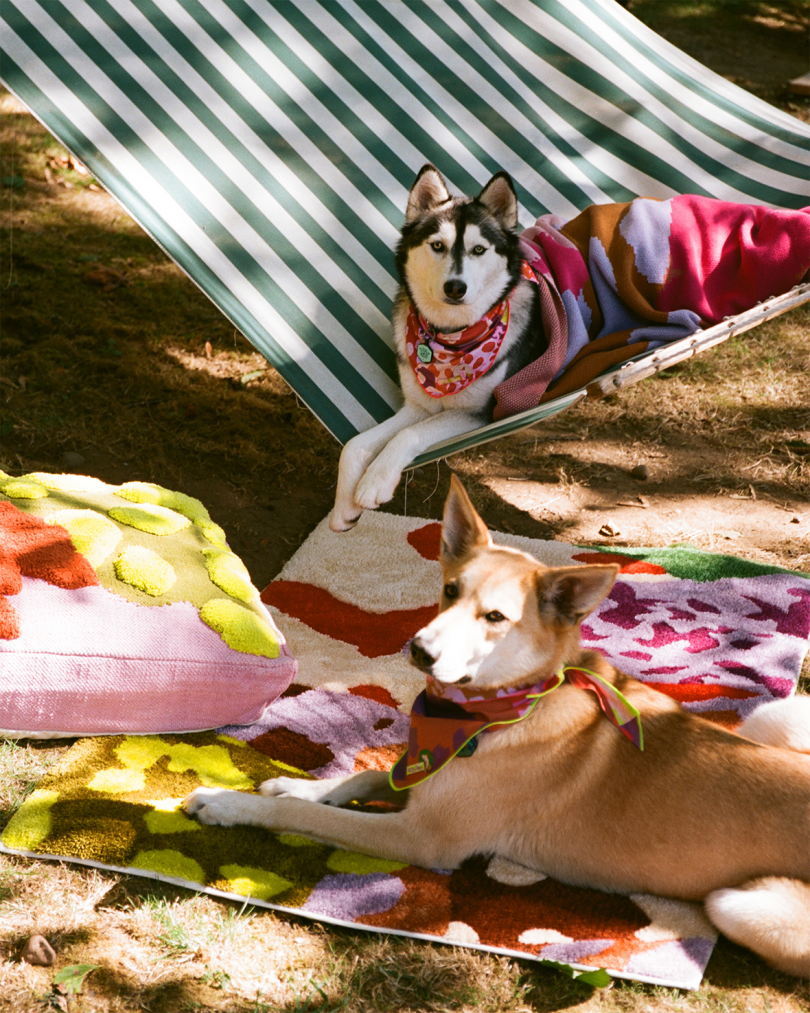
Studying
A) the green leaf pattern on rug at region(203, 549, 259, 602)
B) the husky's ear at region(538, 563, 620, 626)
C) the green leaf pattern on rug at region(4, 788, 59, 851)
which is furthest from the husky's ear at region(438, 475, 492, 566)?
the green leaf pattern on rug at region(4, 788, 59, 851)

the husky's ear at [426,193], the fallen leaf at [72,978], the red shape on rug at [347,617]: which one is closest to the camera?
the fallen leaf at [72,978]

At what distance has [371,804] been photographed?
264 cm

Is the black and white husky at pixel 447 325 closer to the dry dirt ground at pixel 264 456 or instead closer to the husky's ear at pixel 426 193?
the husky's ear at pixel 426 193

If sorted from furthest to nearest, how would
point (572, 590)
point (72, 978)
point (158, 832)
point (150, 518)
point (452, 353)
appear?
point (452, 353) → point (150, 518) → point (158, 832) → point (572, 590) → point (72, 978)

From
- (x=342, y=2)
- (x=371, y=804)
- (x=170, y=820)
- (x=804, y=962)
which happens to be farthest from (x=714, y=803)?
(x=342, y=2)

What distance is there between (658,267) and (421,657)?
227 centimetres

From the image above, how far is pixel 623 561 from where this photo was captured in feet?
12.1

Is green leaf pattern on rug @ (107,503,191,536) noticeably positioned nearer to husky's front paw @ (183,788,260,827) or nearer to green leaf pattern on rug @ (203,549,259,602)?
green leaf pattern on rug @ (203,549,259,602)

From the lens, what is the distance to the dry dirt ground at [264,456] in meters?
2.22

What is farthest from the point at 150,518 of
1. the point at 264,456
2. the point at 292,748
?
the point at 264,456

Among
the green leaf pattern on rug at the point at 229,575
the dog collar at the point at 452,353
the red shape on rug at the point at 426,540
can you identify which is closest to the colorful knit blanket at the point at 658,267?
the dog collar at the point at 452,353

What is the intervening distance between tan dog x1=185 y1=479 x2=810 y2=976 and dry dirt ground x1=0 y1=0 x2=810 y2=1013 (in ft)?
0.73

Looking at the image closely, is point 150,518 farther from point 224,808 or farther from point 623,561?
point 623,561

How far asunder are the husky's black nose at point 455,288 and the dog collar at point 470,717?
1564 millimetres
